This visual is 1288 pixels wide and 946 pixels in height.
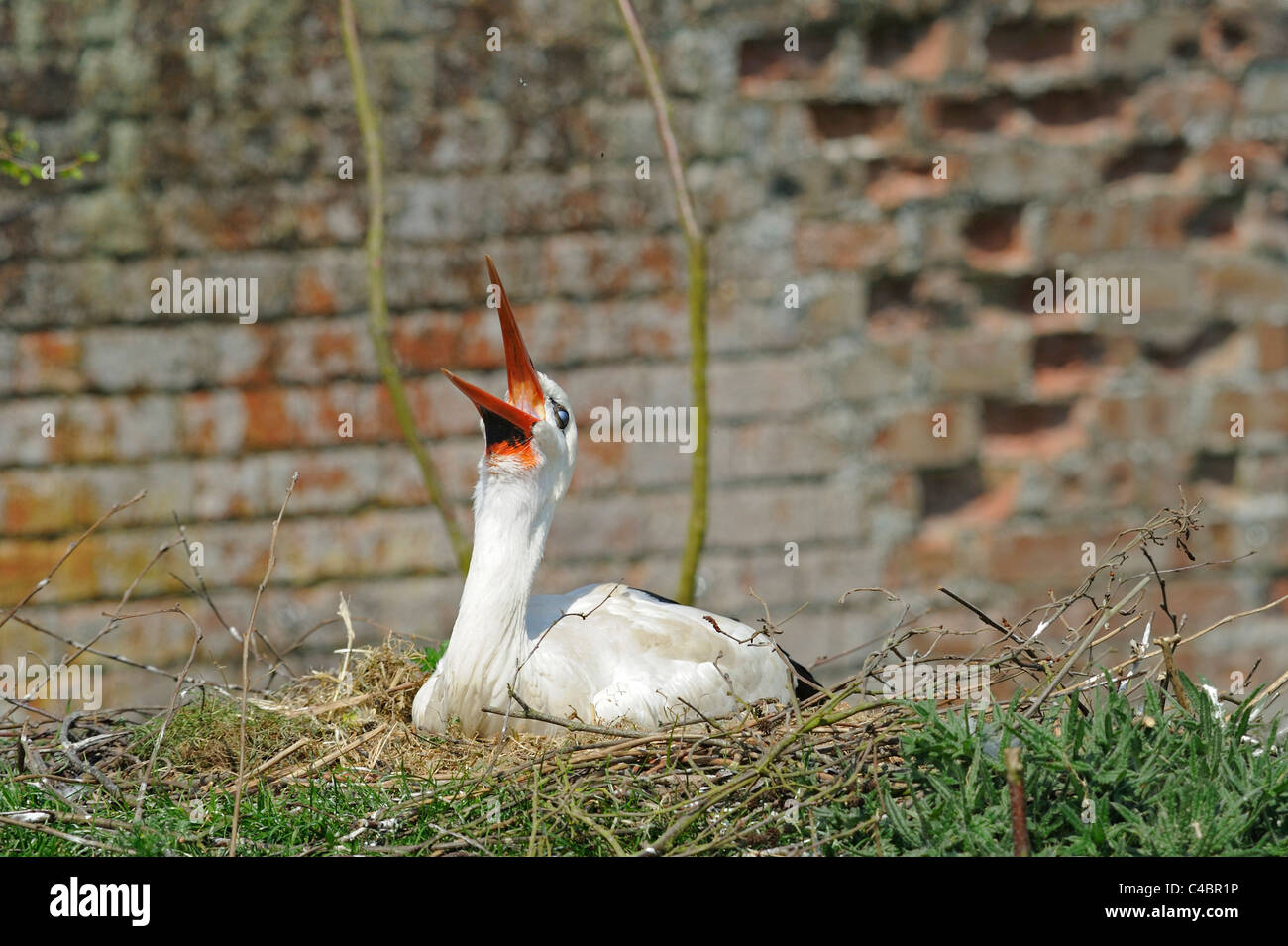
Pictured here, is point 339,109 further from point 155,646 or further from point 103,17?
point 155,646

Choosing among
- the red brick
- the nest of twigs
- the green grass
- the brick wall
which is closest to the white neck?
the nest of twigs

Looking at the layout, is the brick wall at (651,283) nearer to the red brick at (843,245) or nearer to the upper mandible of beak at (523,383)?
the red brick at (843,245)

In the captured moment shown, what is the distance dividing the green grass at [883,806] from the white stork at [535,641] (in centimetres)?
34

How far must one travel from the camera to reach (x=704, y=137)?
16.1ft

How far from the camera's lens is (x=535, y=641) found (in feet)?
10.4

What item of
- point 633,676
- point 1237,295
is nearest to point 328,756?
point 633,676

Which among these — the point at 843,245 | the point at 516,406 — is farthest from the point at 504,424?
the point at 843,245

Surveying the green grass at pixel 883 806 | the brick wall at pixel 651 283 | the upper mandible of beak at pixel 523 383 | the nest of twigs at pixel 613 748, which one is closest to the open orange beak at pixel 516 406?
the upper mandible of beak at pixel 523 383

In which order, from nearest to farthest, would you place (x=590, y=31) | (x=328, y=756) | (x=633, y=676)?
(x=328, y=756) → (x=633, y=676) → (x=590, y=31)

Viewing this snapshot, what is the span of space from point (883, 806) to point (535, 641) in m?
1.05

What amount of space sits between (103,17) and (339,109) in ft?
3.08

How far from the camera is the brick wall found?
4.89 metres

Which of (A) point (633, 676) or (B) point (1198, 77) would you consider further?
(B) point (1198, 77)

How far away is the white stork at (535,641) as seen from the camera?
10.2ft
